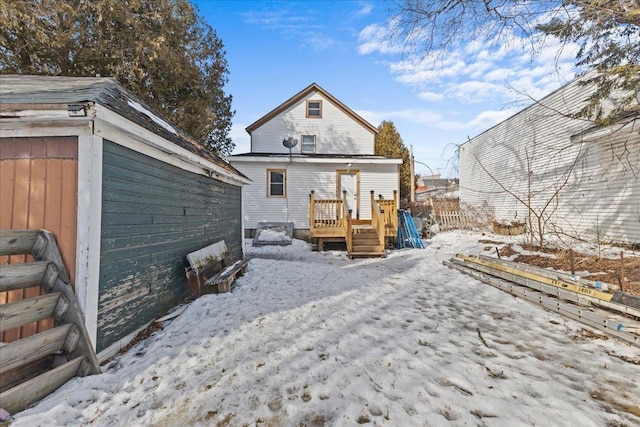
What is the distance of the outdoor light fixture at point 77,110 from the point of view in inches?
89.9

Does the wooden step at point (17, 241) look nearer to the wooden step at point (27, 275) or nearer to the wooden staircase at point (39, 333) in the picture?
the wooden staircase at point (39, 333)

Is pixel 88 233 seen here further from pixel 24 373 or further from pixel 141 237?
pixel 24 373

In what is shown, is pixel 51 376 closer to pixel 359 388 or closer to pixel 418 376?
pixel 359 388

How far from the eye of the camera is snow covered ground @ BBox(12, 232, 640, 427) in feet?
6.21

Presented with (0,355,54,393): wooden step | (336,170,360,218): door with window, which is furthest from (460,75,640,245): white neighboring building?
(0,355,54,393): wooden step

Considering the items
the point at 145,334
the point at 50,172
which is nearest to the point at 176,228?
the point at 145,334

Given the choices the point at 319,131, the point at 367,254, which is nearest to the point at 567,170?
Result: the point at 367,254

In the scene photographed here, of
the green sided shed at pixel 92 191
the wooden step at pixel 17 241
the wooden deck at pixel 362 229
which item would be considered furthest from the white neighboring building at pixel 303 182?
the wooden step at pixel 17 241

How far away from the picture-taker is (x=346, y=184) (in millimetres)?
12156

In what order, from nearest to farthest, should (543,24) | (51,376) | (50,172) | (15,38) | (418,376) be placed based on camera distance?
(51,376) < (418,376) < (50,172) < (543,24) < (15,38)

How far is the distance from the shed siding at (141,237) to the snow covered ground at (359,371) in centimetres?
40

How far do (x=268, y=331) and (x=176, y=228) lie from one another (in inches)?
84.1

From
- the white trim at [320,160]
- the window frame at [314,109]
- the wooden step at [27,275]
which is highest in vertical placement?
the window frame at [314,109]

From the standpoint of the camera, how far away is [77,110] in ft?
7.50
